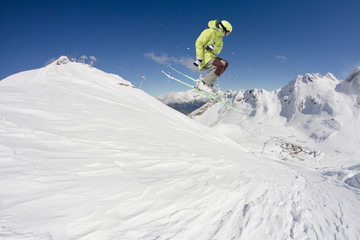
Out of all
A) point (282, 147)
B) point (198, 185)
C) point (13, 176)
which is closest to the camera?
point (13, 176)

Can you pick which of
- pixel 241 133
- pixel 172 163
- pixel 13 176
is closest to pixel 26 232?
pixel 13 176

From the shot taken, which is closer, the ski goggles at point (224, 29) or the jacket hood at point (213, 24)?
the ski goggles at point (224, 29)

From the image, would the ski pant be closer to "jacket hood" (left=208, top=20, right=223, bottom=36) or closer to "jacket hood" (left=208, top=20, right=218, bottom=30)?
"jacket hood" (left=208, top=20, right=223, bottom=36)

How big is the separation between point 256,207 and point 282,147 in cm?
6502

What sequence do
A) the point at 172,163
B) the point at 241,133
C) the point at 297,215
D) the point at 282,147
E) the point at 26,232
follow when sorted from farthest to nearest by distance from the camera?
the point at 241,133
the point at 282,147
the point at 172,163
the point at 297,215
the point at 26,232

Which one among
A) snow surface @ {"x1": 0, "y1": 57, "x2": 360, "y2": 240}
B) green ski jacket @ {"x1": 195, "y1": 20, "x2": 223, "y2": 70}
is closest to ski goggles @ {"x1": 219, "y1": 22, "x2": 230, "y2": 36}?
green ski jacket @ {"x1": 195, "y1": 20, "x2": 223, "y2": 70}

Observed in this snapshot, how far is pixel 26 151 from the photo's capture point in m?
3.20

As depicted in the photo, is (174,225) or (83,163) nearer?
(174,225)

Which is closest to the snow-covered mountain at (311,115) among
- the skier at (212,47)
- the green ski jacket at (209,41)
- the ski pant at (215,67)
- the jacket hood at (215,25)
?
the ski pant at (215,67)

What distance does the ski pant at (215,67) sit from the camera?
9312 mm

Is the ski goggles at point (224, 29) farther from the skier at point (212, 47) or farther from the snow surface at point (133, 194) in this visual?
the snow surface at point (133, 194)

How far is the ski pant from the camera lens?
931 centimetres

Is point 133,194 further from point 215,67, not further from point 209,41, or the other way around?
point 215,67

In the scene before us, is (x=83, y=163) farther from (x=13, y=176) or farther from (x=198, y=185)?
(x=198, y=185)
